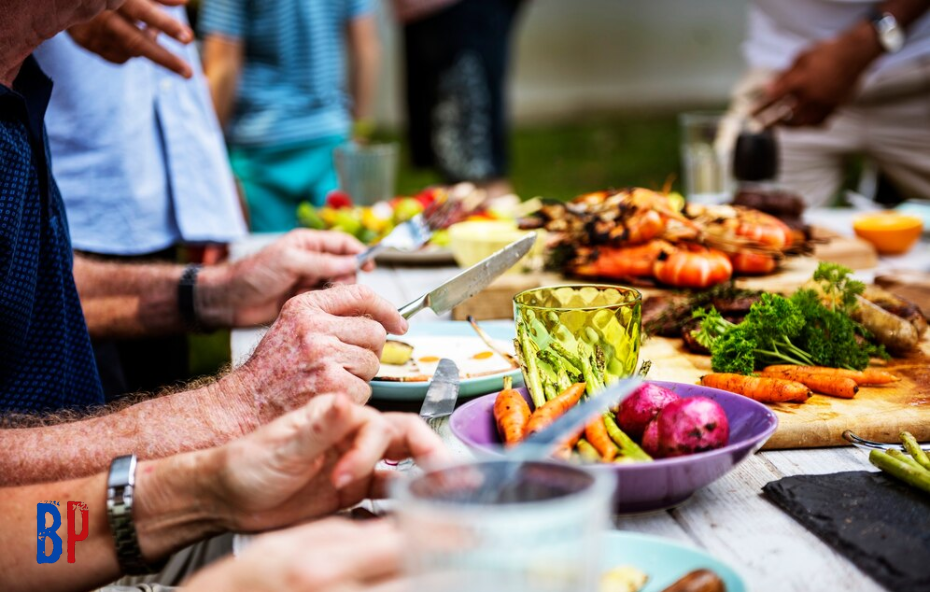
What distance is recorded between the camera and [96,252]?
9.78 ft

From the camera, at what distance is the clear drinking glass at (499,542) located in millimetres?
659

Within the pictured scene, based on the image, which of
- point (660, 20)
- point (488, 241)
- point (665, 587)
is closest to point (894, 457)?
point (665, 587)

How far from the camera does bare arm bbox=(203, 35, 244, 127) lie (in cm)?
471

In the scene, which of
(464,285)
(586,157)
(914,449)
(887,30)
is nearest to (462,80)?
(887,30)

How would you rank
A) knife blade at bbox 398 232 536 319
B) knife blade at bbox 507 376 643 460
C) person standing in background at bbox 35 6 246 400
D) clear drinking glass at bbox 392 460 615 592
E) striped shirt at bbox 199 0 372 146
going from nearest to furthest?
clear drinking glass at bbox 392 460 615 592
knife blade at bbox 507 376 643 460
knife blade at bbox 398 232 536 319
person standing in background at bbox 35 6 246 400
striped shirt at bbox 199 0 372 146

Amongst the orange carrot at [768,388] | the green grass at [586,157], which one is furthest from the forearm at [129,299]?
the green grass at [586,157]

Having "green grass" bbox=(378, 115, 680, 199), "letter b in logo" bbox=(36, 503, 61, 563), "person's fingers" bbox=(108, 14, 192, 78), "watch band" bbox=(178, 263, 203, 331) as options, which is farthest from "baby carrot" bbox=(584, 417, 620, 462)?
"green grass" bbox=(378, 115, 680, 199)

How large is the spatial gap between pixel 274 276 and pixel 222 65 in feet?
9.33

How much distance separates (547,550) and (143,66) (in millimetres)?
2819

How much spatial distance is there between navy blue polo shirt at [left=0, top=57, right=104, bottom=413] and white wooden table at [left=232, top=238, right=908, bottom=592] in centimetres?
80

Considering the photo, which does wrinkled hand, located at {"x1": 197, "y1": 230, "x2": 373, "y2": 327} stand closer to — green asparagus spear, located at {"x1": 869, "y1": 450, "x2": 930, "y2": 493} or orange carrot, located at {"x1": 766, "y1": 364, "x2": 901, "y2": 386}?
orange carrot, located at {"x1": 766, "y1": 364, "x2": 901, "y2": 386}

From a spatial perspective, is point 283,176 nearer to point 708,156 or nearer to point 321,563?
point 708,156

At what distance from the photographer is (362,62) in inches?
207

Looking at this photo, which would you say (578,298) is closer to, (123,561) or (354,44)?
(123,561)
